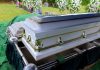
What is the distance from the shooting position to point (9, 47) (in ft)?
7.34

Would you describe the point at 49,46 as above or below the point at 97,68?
above

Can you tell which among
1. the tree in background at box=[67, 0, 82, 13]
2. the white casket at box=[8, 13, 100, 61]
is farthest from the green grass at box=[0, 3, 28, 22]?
the white casket at box=[8, 13, 100, 61]

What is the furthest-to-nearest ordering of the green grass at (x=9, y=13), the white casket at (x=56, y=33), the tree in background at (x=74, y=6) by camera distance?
the green grass at (x=9, y=13) → the tree in background at (x=74, y=6) → the white casket at (x=56, y=33)

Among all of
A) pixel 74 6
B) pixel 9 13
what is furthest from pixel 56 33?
pixel 9 13

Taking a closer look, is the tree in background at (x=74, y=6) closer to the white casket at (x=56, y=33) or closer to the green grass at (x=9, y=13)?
the green grass at (x=9, y=13)

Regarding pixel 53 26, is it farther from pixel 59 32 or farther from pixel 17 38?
pixel 17 38

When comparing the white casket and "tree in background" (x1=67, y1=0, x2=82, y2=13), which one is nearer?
the white casket

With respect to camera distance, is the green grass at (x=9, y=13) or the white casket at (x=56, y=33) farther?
the green grass at (x=9, y=13)

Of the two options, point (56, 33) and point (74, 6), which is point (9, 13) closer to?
point (74, 6)

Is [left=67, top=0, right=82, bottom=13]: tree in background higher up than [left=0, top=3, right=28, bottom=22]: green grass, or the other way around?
[left=67, top=0, right=82, bottom=13]: tree in background

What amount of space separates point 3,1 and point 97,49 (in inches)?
950

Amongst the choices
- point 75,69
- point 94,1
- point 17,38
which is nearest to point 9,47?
point 17,38

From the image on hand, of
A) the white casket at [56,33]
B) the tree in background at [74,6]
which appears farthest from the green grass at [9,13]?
the white casket at [56,33]

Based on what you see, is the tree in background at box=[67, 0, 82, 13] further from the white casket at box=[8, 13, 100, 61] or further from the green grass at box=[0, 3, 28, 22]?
the white casket at box=[8, 13, 100, 61]
